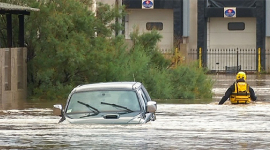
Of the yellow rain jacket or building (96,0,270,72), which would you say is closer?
the yellow rain jacket

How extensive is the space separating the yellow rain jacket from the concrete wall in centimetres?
703

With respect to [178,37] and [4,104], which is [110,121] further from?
[178,37]

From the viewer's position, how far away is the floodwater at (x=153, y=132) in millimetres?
14883

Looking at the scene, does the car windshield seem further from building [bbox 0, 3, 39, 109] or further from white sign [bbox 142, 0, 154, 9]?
white sign [bbox 142, 0, 154, 9]

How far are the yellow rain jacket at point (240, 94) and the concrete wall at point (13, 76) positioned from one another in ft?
23.1

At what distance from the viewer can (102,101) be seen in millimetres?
17203

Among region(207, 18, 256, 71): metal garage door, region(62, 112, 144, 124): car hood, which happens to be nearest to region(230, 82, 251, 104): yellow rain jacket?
region(62, 112, 144, 124): car hood

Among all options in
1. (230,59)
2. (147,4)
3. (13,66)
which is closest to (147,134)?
(13,66)

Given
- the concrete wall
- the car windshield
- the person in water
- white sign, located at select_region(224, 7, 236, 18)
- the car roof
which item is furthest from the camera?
white sign, located at select_region(224, 7, 236, 18)

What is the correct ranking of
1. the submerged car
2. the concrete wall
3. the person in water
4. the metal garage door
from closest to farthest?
the submerged car → the person in water → the concrete wall → the metal garage door

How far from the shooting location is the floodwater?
14.9 metres

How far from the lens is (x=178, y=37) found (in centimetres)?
5625

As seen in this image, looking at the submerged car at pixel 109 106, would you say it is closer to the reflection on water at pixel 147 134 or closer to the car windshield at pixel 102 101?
the car windshield at pixel 102 101

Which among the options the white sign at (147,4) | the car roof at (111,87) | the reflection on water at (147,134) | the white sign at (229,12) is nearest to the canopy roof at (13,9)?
the reflection on water at (147,134)
